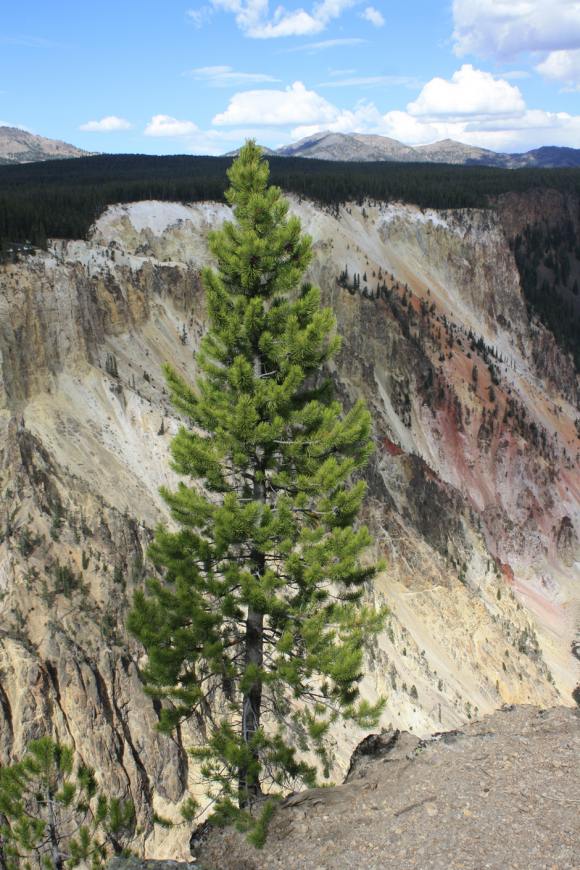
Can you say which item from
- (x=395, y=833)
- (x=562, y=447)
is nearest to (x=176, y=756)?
(x=395, y=833)

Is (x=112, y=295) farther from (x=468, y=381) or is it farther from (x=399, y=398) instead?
(x=468, y=381)

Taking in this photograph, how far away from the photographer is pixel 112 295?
22.1 m

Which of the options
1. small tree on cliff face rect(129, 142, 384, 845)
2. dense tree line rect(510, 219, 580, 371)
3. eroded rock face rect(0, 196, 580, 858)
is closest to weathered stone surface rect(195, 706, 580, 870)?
small tree on cliff face rect(129, 142, 384, 845)

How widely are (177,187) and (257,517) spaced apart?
36.5 meters

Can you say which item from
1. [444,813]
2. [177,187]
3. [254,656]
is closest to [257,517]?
[254,656]

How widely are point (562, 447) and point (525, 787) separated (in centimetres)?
3687

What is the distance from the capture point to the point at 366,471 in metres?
25.8

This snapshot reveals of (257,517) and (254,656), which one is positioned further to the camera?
(254,656)

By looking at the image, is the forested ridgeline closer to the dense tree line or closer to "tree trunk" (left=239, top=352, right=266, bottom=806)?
the dense tree line

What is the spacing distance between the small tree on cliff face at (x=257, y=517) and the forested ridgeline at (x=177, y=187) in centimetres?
1452

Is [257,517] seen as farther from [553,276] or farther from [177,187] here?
[553,276]

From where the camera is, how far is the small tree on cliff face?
8016mm

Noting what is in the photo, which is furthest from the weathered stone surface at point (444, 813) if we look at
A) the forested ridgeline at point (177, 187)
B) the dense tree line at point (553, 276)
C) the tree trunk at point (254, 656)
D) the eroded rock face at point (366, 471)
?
the dense tree line at point (553, 276)

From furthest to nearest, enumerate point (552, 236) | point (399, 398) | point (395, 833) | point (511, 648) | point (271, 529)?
point (552, 236) → point (399, 398) → point (511, 648) → point (271, 529) → point (395, 833)
